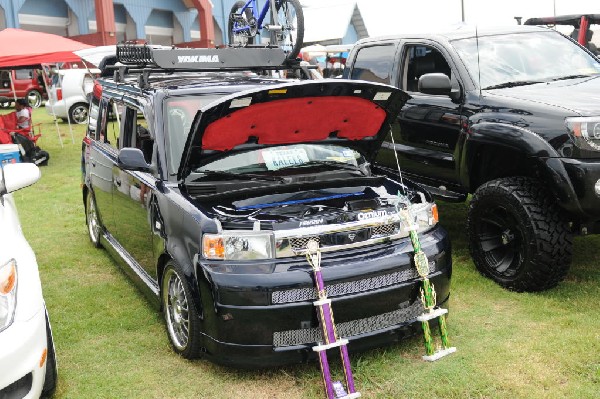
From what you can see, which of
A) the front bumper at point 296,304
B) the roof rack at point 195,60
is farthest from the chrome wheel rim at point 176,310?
the roof rack at point 195,60

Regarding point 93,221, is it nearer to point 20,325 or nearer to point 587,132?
point 20,325

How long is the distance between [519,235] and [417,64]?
88.4 inches

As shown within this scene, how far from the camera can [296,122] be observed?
13.4 ft

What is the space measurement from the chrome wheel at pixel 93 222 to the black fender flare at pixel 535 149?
12.2 feet

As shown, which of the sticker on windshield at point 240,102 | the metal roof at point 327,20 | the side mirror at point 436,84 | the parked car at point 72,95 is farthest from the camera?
the metal roof at point 327,20

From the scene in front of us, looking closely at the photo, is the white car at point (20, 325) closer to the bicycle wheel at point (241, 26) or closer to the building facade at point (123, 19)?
the bicycle wheel at point (241, 26)

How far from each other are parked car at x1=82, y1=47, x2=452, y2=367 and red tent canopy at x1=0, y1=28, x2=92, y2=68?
8.23 m

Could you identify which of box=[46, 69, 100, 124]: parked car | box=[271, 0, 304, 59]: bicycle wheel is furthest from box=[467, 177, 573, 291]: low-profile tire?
box=[46, 69, 100, 124]: parked car

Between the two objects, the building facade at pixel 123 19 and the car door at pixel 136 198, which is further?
the building facade at pixel 123 19

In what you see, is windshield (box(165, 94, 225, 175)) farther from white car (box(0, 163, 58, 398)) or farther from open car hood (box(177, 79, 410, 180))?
white car (box(0, 163, 58, 398))

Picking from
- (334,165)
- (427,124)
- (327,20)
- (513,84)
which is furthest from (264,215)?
(327,20)

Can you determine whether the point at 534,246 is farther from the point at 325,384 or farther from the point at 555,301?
the point at 325,384

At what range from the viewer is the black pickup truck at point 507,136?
14.3 ft

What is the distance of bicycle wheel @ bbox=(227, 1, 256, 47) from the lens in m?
9.98
